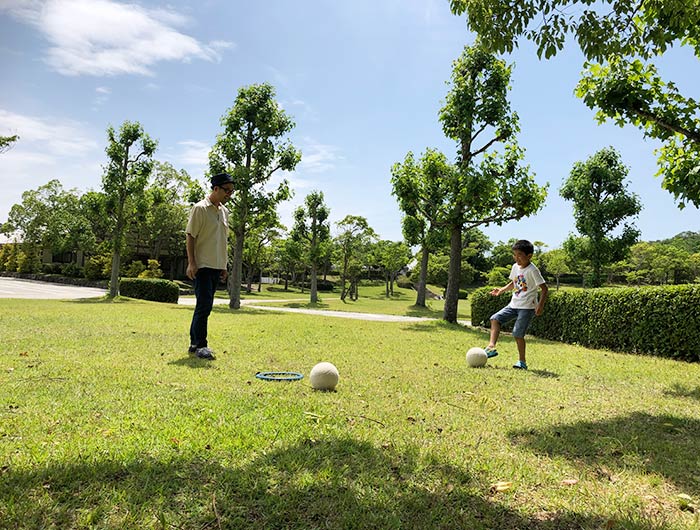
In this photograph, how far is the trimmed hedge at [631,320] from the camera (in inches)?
299

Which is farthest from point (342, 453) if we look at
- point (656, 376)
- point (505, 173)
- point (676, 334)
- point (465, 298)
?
point (465, 298)

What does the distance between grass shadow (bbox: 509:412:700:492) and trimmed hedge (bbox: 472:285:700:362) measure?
15.7 ft

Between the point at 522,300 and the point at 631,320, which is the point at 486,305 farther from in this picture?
the point at 522,300

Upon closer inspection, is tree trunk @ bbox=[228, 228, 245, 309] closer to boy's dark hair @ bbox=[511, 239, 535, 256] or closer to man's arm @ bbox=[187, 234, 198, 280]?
man's arm @ bbox=[187, 234, 198, 280]

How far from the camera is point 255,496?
2096mm

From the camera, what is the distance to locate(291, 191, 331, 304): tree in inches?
1200

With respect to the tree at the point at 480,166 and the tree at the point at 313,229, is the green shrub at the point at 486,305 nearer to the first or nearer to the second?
the tree at the point at 480,166

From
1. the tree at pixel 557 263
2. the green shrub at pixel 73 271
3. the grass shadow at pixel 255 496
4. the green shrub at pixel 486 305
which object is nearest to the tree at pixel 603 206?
the green shrub at pixel 486 305

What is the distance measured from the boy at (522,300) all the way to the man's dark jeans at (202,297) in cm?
351

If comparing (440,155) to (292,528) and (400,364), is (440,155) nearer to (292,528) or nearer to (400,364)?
(400,364)

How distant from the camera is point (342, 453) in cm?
264

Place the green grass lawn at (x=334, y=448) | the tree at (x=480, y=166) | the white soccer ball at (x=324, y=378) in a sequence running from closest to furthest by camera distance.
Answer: the green grass lawn at (x=334, y=448) → the white soccer ball at (x=324, y=378) → the tree at (x=480, y=166)

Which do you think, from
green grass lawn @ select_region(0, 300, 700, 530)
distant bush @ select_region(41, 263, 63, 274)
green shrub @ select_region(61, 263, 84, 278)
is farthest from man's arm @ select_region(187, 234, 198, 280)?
distant bush @ select_region(41, 263, 63, 274)

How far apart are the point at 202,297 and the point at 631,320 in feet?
24.9
